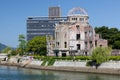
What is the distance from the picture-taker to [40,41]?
12450cm

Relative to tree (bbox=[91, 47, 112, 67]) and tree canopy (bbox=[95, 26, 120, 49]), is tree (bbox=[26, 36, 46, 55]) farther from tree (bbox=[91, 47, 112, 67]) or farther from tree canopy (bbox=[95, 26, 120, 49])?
tree (bbox=[91, 47, 112, 67])

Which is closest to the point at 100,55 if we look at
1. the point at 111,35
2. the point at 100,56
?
the point at 100,56

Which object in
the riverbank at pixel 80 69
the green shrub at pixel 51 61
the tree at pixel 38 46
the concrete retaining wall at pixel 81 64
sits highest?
the tree at pixel 38 46

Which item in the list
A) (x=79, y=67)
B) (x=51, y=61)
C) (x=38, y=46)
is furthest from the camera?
(x=38, y=46)

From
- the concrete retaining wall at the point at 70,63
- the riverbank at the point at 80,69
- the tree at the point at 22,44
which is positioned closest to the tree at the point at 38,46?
the tree at the point at 22,44

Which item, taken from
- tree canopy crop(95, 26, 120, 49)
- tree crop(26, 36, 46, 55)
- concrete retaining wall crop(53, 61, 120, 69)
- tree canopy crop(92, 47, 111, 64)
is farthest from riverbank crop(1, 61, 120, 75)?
tree canopy crop(95, 26, 120, 49)

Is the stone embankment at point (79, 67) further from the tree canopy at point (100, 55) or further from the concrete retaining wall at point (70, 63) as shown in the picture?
the tree canopy at point (100, 55)

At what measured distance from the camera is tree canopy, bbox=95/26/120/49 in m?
109

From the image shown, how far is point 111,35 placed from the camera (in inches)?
4528

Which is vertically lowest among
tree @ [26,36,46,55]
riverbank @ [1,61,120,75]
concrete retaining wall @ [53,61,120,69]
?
riverbank @ [1,61,120,75]

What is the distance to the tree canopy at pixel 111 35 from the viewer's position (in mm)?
108725

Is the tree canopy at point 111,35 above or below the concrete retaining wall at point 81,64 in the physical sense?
above

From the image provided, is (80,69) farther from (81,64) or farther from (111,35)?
(111,35)

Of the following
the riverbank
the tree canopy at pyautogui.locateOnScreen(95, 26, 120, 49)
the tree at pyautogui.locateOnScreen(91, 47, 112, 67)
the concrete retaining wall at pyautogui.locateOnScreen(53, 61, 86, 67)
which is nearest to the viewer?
the riverbank
